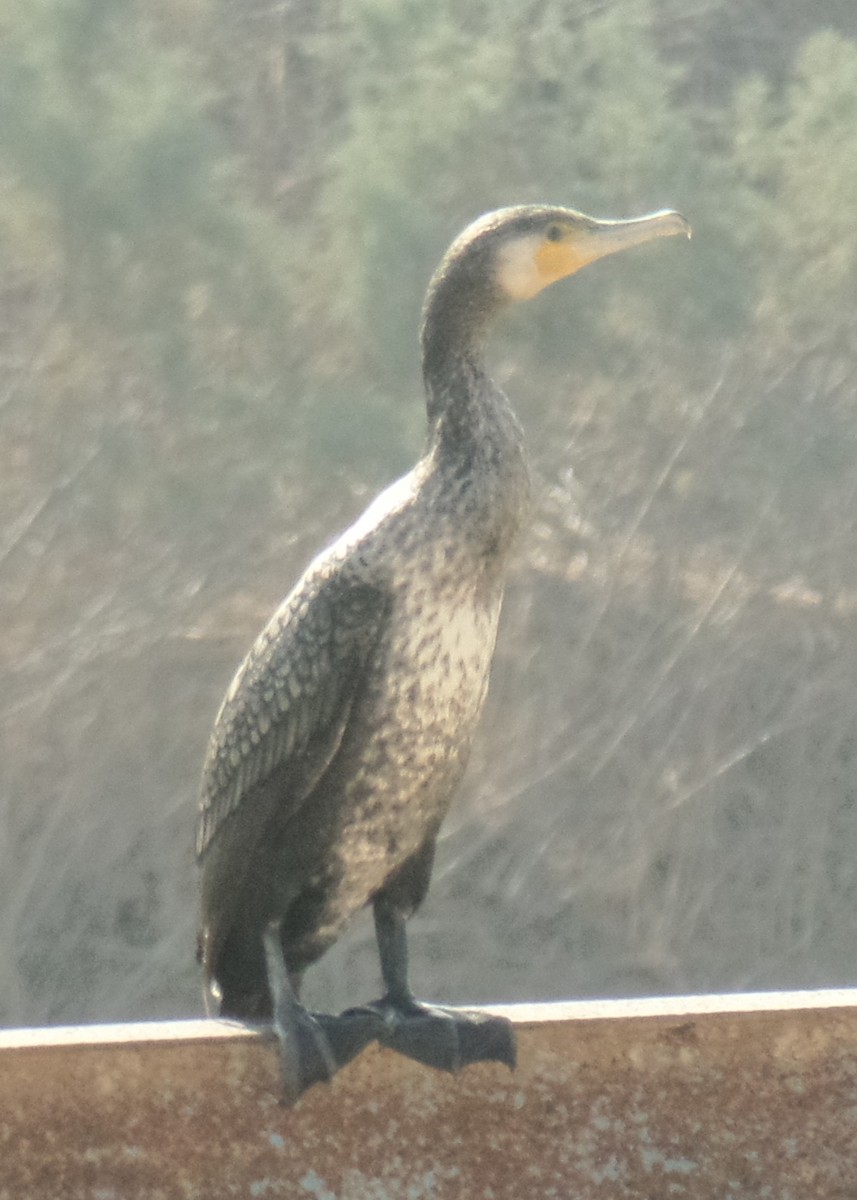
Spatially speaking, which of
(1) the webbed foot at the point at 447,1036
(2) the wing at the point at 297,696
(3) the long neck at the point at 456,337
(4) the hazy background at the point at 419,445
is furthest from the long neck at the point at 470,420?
(4) the hazy background at the point at 419,445

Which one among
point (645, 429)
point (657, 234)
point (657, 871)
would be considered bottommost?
point (657, 871)

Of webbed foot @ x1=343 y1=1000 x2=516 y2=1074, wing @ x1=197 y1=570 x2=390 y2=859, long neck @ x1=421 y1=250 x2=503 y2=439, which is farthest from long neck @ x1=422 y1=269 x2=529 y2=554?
webbed foot @ x1=343 y1=1000 x2=516 y2=1074

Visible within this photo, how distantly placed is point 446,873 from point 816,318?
290 centimetres

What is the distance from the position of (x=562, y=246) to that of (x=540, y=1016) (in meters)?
0.98

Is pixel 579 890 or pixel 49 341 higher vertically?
pixel 49 341

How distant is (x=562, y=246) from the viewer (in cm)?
255

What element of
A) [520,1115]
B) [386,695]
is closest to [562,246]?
[386,695]

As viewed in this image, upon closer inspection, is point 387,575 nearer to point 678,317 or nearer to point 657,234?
point 657,234

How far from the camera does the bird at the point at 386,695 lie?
7.70 feet

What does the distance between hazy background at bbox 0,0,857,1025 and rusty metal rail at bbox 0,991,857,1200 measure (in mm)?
5635

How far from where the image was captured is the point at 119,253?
815cm

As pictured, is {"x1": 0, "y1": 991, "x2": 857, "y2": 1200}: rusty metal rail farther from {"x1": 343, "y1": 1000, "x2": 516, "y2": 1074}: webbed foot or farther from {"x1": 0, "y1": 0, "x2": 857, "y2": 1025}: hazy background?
{"x1": 0, "y1": 0, "x2": 857, "y2": 1025}: hazy background

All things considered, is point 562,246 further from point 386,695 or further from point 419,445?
point 419,445

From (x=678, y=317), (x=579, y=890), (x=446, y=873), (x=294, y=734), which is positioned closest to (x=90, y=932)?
Answer: (x=446, y=873)
